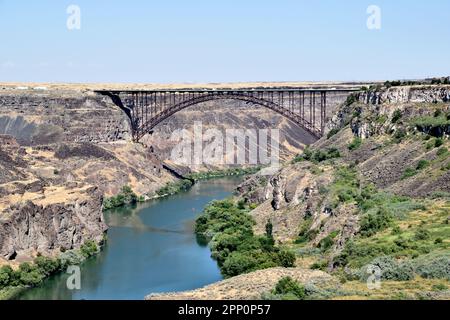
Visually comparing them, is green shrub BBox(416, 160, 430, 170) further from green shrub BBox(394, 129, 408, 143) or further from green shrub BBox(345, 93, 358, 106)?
green shrub BBox(345, 93, 358, 106)

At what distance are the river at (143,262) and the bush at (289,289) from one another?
47.8 ft

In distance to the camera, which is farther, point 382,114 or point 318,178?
point 382,114

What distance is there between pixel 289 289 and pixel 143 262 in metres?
25.2

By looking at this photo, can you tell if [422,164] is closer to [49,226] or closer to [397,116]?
[397,116]

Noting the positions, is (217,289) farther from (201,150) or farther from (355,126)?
(201,150)

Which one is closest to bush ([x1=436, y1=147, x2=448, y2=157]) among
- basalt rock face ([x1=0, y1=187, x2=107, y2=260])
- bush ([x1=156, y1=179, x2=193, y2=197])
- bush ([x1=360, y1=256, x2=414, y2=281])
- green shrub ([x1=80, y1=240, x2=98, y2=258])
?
bush ([x1=360, y1=256, x2=414, y2=281])

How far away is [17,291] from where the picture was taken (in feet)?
152

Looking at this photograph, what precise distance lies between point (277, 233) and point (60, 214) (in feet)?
52.8

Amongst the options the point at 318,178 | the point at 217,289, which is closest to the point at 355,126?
the point at 318,178

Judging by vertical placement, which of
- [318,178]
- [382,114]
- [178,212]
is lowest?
[178,212]

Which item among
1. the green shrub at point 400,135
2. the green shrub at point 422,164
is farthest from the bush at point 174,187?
the green shrub at point 422,164

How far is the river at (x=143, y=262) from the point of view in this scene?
4578cm

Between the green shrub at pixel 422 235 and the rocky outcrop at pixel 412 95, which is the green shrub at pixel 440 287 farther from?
the rocky outcrop at pixel 412 95

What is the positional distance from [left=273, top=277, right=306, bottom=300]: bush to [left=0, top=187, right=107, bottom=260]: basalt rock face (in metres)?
26.6
